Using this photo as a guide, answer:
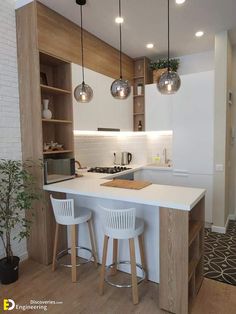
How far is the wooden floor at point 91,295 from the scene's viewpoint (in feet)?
6.29

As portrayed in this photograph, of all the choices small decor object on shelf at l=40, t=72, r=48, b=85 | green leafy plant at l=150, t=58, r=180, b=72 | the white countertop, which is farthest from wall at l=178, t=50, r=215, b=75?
the white countertop

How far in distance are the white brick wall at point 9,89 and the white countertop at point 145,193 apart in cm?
64

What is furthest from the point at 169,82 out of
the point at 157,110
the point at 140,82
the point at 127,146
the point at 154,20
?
the point at 127,146

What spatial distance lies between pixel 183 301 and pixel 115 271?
2.74ft

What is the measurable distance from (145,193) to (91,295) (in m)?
1.09

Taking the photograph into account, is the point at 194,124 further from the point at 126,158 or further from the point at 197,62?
the point at 126,158

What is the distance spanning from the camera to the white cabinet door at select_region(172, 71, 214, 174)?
3.39 m

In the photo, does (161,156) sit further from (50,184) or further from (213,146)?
(50,184)

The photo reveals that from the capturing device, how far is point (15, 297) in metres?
A: 2.09

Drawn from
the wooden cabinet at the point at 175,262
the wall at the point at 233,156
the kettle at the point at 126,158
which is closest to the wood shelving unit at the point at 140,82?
the kettle at the point at 126,158

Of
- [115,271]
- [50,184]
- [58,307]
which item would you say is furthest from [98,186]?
[58,307]

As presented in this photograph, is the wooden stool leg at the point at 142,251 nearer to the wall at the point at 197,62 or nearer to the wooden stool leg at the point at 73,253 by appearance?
the wooden stool leg at the point at 73,253

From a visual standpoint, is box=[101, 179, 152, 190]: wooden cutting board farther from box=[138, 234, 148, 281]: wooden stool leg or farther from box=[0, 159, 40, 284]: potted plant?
box=[0, 159, 40, 284]: potted plant

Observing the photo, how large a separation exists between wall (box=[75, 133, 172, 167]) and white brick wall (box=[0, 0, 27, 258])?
54.4 inches
